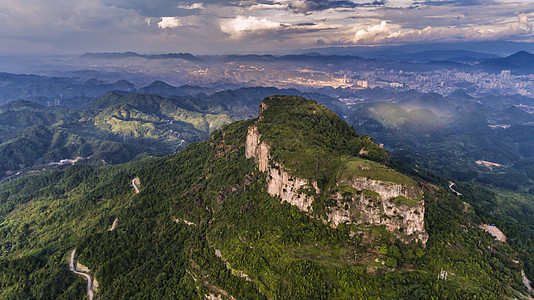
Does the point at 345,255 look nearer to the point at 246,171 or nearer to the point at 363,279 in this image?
the point at 363,279

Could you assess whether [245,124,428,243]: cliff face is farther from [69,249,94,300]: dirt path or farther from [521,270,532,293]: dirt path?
[69,249,94,300]: dirt path

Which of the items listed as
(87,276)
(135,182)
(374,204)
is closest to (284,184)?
(374,204)

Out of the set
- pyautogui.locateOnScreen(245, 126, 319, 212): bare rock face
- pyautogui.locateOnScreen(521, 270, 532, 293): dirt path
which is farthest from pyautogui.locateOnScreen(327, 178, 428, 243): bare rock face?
pyautogui.locateOnScreen(521, 270, 532, 293): dirt path

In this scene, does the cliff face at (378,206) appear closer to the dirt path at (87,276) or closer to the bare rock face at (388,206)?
the bare rock face at (388,206)

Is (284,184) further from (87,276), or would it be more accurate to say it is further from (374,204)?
(87,276)

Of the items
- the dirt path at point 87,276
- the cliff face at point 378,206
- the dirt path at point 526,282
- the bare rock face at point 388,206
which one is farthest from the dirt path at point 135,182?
the dirt path at point 526,282

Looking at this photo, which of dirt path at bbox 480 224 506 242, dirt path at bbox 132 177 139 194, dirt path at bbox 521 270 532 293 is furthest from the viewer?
dirt path at bbox 132 177 139 194

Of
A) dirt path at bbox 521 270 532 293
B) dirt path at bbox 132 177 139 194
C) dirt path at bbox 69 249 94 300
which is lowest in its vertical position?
dirt path at bbox 69 249 94 300

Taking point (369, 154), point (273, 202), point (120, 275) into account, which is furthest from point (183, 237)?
point (369, 154)

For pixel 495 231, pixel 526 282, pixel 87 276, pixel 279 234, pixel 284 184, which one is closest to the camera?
pixel 526 282

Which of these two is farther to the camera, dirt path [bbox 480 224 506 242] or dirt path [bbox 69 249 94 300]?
dirt path [bbox 69 249 94 300]
